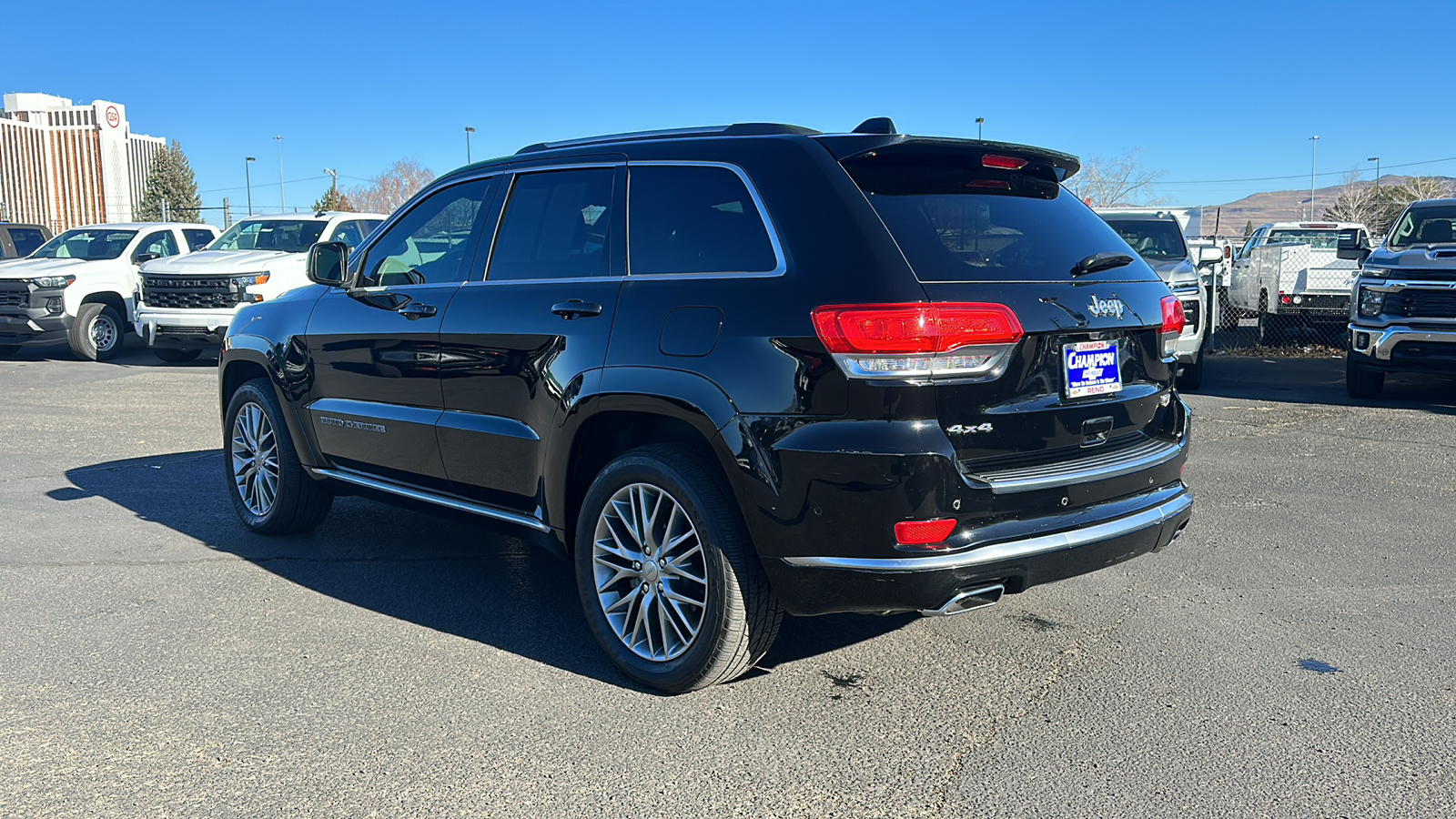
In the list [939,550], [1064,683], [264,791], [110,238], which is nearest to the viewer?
[264,791]

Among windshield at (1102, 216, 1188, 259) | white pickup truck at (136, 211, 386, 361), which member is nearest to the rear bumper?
windshield at (1102, 216, 1188, 259)

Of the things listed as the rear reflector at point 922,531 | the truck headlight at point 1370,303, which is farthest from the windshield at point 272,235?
the rear reflector at point 922,531

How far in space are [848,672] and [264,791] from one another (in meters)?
1.90

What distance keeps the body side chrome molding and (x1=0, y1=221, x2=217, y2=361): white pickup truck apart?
585 inches

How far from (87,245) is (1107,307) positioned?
17431mm

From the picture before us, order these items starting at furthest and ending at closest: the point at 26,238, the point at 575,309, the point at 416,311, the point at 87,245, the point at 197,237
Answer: the point at 26,238 → the point at 197,237 → the point at 87,245 → the point at 416,311 → the point at 575,309

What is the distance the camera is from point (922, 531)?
3391 millimetres

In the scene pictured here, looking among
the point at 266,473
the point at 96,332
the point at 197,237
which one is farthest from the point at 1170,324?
the point at 197,237

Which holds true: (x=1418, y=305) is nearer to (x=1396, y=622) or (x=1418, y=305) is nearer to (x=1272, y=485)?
(x=1272, y=485)

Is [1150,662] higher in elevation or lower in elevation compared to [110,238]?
lower

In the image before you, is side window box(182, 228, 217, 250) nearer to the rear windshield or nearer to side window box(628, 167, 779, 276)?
side window box(628, 167, 779, 276)

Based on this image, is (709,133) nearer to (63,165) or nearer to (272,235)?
(272,235)

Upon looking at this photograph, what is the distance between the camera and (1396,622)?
456 cm

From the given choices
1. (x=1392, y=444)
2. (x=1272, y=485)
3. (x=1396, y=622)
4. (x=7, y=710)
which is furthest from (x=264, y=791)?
(x=1392, y=444)
